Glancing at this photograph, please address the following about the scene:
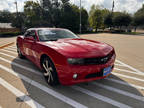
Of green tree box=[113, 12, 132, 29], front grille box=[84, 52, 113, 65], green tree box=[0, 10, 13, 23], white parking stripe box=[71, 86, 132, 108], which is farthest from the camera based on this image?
green tree box=[0, 10, 13, 23]

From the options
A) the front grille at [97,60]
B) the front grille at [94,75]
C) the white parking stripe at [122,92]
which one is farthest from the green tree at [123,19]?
the front grille at [94,75]

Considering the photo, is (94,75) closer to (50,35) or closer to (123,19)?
(50,35)

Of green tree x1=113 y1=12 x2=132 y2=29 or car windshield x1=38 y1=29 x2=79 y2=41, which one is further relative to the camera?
green tree x1=113 y1=12 x2=132 y2=29

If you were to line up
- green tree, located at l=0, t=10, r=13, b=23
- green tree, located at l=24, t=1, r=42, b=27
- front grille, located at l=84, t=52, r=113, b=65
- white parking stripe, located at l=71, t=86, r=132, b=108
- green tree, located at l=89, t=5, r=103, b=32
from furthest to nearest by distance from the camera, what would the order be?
green tree, located at l=0, t=10, r=13, b=23 → green tree, located at l=89, t=5, r=103, b=32 → green tree, located at l=24, t=1, r=42, b=27 → front grille, located at l=84, t=52, r=113, b=65 → white parking stripe, located at l=71, t=86, r=132, b=108

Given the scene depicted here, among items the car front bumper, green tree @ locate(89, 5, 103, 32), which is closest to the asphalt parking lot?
the car front bumper

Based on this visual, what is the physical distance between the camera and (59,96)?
7.91 feet

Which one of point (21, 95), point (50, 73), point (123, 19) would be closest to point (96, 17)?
point (123, 19)

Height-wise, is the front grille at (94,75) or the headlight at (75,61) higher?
the headlight at (75,61)

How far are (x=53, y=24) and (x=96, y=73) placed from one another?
3361 centimetres

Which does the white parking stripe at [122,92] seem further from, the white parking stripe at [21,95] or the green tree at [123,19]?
the green tree at [123,19]

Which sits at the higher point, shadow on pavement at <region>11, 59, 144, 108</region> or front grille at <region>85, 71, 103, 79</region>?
front grille at <region>85, 71, 103, 79</region>

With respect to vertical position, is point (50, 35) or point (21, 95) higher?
point (50, 35)

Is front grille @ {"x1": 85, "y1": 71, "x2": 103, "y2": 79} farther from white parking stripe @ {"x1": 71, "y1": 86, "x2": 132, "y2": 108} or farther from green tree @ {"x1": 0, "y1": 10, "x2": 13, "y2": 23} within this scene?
green tree @ {"x1": 0, "y1": 10, "x2": 13, "y2": 23}

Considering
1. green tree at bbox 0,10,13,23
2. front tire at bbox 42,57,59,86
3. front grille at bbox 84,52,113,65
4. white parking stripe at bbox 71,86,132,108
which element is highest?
green tree at bbox 0,10,13,23
